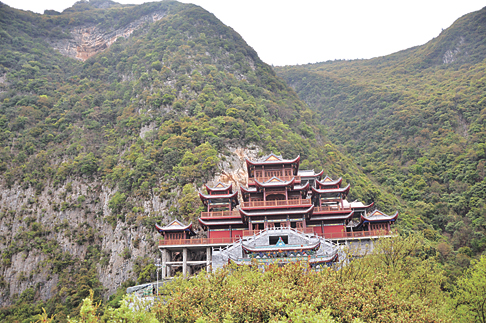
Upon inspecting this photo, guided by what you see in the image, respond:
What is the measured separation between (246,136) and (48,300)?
109 ft

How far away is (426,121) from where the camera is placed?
230 ft

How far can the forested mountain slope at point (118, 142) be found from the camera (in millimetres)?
42562

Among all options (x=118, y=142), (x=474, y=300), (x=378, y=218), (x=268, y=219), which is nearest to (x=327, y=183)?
(x=378, y=218)

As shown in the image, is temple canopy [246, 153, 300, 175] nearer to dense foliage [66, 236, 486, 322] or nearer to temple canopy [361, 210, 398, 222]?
temple canopy [361, 210, 398, 222]

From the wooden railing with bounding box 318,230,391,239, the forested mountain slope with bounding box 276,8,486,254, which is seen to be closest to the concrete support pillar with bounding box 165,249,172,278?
the wooden railing with bounding box 318,230,391,239

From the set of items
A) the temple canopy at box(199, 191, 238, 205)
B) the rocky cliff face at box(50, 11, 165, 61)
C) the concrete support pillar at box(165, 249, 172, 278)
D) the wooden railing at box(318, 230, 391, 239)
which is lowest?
the concrete support pillar at box(165, 249, 172, 278)

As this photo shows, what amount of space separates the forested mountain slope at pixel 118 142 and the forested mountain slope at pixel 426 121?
22.9 feet

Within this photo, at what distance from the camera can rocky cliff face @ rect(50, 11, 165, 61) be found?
3967 inches

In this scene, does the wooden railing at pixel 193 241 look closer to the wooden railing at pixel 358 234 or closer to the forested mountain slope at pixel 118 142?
the forested mountain slope at pixel 118 142

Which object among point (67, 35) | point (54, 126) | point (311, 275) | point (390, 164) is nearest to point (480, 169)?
point (390, 164)

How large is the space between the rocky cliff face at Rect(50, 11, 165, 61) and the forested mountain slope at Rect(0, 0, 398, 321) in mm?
10573

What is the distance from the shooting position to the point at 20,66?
7262 centimetres

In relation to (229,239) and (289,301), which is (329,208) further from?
(289,301)

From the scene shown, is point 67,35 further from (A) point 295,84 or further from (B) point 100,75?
(A) point 295,84
